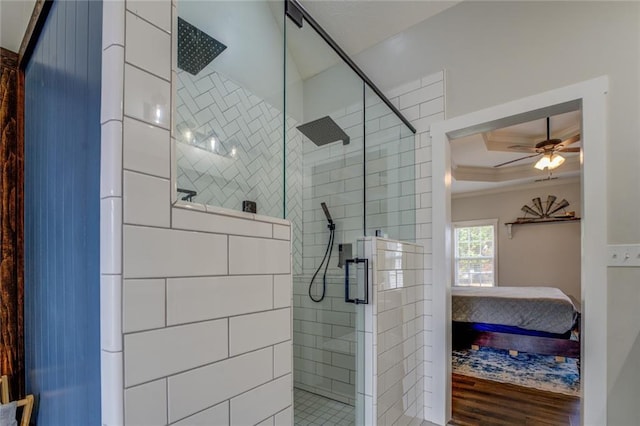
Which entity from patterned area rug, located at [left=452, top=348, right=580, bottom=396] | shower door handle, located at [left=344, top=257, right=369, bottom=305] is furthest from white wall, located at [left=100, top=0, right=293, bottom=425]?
patterned area rug, located at [left=452, top=348, right=580, bottom=396]

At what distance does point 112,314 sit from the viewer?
1.97 feet

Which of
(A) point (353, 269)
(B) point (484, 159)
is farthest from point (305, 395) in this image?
(B) point (484, 159)

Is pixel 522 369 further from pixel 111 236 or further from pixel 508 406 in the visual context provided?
pixel 111 236

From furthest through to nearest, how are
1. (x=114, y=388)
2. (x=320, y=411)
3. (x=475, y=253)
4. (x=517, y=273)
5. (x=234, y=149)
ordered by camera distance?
1. (x=475, y=253)
2. (x=517, y=273)
3. (x=320, y=411)
4. (x=234, y=149)
5. (x=114, y=388)

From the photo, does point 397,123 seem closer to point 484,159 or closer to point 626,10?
point 626,10

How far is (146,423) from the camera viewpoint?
634mm

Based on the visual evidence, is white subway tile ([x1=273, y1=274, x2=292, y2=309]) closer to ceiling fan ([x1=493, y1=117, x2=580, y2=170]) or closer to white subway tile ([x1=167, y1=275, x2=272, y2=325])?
white subway tile ([x1=167, y1=275, x2=272, y2=325])

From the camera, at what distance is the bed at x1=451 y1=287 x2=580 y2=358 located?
11.5 feet

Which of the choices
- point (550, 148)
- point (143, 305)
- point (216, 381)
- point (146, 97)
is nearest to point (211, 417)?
point (216, 381)

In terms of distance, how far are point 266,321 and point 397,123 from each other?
1880 mm

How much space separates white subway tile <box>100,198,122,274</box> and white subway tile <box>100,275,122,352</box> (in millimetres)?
21

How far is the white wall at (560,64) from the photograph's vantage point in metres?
1.68

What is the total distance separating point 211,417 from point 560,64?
8.11 feet

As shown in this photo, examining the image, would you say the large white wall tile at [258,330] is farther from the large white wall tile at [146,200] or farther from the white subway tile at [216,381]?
the large white wall tile at [146,200]
